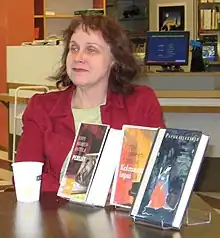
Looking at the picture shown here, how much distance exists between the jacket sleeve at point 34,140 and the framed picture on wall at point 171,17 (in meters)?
6.51

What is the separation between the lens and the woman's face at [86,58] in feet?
6.73

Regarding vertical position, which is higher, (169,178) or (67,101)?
(67,101)

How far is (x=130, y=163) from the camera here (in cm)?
163

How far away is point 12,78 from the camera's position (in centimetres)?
640

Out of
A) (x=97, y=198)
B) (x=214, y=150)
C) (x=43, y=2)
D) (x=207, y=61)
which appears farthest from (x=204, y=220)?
(x=43, y=2)

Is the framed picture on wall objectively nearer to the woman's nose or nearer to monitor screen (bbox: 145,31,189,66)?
monitor screen (bbox: 145,31,189,66)

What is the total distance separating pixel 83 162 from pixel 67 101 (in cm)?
49

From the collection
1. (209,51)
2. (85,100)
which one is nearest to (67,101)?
(85,100)

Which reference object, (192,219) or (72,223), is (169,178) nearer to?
(192,219)

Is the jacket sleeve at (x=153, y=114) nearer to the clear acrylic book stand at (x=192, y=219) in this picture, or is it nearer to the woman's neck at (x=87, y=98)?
the woman's neck at (x=87, y=98)

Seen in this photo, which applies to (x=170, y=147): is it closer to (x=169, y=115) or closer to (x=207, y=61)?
(x=169, y=115)

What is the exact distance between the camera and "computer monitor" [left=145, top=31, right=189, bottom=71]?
5312 mm

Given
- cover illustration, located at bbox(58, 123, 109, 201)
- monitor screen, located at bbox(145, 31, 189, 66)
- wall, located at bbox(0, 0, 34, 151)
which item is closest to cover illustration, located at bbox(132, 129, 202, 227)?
cover illustration, located at bbox(58, 123, 109, 201)

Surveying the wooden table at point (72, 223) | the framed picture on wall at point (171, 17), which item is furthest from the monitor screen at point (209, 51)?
the wooden table at point (72, 223)
